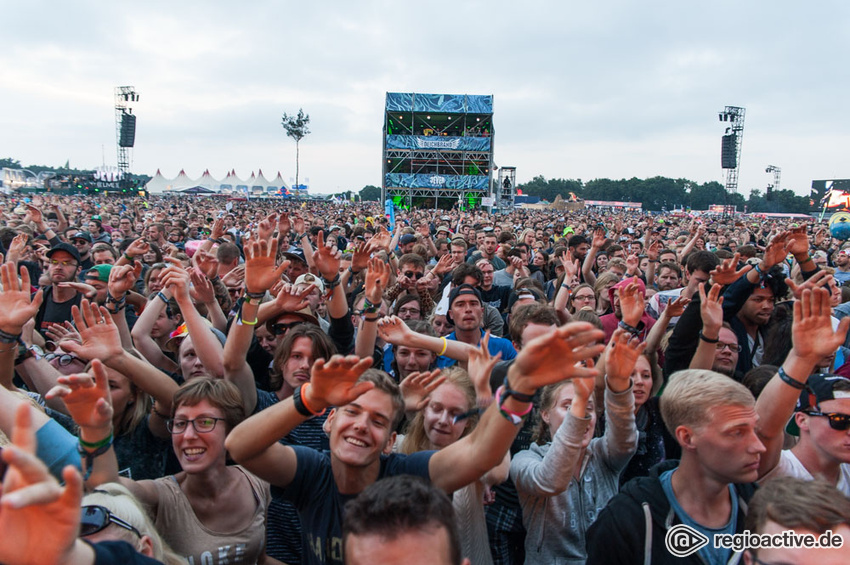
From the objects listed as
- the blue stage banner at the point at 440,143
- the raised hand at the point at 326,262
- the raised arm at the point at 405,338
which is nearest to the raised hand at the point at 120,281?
the raised hand at the point at 326,262

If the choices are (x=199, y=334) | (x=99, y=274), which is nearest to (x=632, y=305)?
(x=199, y=334)

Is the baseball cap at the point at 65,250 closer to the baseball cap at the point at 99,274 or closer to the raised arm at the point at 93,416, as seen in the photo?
the baseball cap at the point at 99,274

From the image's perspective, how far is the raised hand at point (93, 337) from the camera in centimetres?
264

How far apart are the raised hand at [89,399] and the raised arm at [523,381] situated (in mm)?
1273

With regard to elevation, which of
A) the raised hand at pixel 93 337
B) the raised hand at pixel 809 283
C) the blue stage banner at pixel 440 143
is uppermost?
the blue stage banner at pixel 440 143

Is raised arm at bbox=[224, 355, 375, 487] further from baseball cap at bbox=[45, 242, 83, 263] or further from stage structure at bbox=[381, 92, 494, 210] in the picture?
stage structure at bbox=[381, 92, 494, 210]

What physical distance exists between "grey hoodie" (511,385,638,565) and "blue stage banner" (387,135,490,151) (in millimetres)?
35862

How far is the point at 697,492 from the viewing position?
2020mm

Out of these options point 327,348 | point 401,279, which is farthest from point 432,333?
point 401,279

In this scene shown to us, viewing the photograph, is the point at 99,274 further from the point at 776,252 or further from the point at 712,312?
the point at 776,252

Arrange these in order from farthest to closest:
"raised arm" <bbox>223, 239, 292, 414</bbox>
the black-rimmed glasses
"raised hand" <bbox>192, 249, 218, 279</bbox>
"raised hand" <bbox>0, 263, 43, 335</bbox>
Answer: "raised hand" <bbox>192, 249, 218, 279</bbox> → "raised arm" <bbox>223, 239, 292, 414</bbox> → "raised hand" <bbox>0, 263, 43, 335</bbox> → the black-rimmed glasses

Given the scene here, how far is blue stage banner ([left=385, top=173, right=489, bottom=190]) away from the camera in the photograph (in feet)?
123

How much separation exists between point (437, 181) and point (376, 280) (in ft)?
115

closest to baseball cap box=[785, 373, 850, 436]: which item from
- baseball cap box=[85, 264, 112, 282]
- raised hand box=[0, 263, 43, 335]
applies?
raised hand box=[0, 263, 43, 335]
